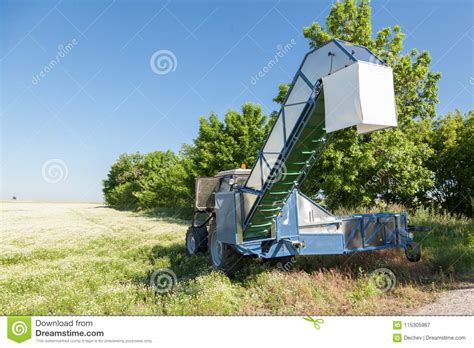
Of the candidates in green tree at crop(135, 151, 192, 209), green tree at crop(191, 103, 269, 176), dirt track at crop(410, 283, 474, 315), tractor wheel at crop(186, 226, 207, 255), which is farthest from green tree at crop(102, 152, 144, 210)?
dirt track at crop(410, 283, 474, 315)

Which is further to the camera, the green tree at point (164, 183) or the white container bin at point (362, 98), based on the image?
the green tree at point (164, 183)

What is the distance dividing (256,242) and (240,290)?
1068mm

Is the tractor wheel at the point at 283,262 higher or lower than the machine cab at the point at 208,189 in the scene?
lower

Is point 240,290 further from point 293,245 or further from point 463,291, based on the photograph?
point 463,291

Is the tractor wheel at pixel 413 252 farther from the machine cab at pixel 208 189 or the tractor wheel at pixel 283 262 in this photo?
the machine cab at pixel 208 189

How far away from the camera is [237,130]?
32406mm

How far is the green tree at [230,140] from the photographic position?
1224 inches

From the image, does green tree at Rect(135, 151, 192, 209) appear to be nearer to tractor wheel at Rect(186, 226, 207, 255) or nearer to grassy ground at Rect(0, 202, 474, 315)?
tractor wheel at Rect(186, 226, 207, 255)

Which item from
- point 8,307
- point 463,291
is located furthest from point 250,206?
point 8,307

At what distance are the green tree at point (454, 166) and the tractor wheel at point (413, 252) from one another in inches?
497

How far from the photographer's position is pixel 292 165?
6.77 meters

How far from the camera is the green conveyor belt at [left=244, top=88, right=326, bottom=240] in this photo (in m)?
6.19

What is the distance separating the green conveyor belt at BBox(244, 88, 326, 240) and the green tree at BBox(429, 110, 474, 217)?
16045 mm

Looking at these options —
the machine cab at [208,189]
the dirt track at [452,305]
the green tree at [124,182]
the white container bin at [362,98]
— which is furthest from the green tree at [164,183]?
the white container bin at [362,98]
